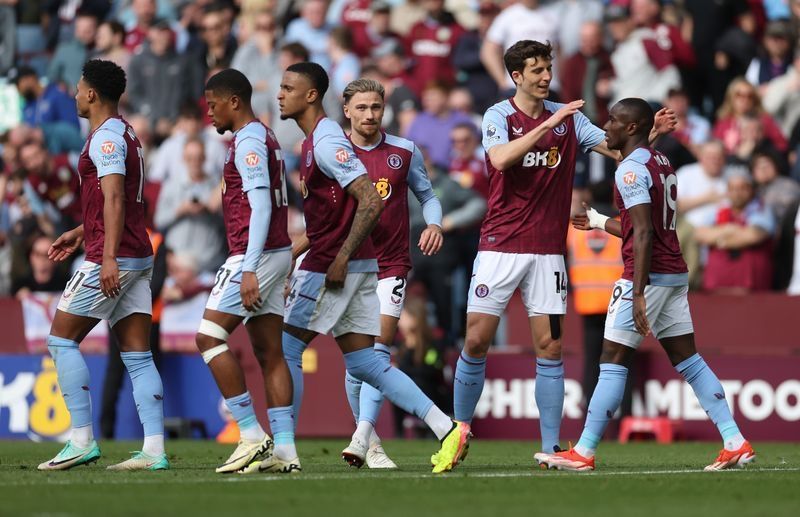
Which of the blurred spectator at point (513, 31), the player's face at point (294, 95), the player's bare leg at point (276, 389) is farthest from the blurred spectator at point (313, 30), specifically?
the player's bare leg at point (276, 389)

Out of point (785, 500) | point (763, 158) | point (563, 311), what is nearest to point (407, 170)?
point (563, 311)

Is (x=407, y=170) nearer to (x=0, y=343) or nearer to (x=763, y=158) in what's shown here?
(x=763, y=158)

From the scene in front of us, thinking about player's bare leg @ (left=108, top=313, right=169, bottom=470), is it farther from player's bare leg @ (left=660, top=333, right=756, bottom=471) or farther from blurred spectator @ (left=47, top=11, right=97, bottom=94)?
blurred spectator @ (left=47, top=11, right=97, bottom=94)

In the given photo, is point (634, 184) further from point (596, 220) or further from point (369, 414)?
point (369, 414)

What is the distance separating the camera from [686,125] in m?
19.1

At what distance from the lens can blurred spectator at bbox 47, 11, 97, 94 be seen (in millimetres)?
23875

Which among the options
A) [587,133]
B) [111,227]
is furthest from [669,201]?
[111,227]

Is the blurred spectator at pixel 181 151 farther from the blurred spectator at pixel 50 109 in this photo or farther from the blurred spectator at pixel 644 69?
the blurred spectator at pixel 644 69

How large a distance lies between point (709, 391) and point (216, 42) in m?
13.6

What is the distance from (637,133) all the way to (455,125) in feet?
28.2

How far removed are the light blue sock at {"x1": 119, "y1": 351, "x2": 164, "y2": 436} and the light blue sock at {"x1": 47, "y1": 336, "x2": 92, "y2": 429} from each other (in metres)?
0.31

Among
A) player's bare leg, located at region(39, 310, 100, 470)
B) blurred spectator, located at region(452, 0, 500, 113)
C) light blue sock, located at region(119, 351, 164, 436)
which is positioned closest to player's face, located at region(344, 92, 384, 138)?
light blue sock, located at region(119, 351, 164, 436)

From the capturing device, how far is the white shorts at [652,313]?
1023cm

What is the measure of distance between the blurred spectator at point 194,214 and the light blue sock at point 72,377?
849 centimetres
